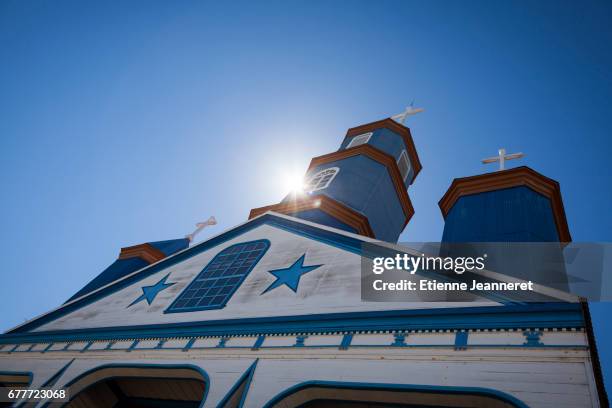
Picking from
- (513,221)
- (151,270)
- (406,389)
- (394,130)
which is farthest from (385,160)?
(406,389)

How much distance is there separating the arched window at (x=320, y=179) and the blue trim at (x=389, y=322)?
941cm

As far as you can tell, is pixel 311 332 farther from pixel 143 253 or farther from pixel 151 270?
pixel 143 253

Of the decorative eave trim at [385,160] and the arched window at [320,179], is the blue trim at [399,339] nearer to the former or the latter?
the arched window at [320,179]

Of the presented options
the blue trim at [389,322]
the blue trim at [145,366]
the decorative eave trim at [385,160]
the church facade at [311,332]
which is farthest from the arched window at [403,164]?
the blue trim at [145,366]

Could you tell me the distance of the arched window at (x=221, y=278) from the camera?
31.3 ft

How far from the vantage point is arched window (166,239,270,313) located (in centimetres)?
953

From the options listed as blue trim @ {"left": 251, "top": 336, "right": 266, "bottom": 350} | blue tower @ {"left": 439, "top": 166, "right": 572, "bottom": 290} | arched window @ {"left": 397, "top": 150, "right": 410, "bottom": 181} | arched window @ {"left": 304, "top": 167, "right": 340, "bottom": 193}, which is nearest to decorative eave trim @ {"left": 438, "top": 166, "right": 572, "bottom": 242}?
blue tower @ {"left": 439, "top": 166, "right": 572, "bottom": 290}

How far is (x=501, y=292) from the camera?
20.0 ft

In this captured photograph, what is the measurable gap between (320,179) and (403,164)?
5073mm

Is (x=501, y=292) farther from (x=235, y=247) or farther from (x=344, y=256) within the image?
(x=235, y=247)

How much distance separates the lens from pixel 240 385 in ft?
21.3

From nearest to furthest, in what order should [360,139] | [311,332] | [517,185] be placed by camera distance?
1. [311,332]
2. [517,185]
3. [360,139]

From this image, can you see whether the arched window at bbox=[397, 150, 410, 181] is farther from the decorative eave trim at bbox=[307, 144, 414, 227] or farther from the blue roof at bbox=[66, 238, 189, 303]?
the blue roof at bbox=[66, 238, 189, 303]

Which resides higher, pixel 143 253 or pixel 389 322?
pixel 143 253
